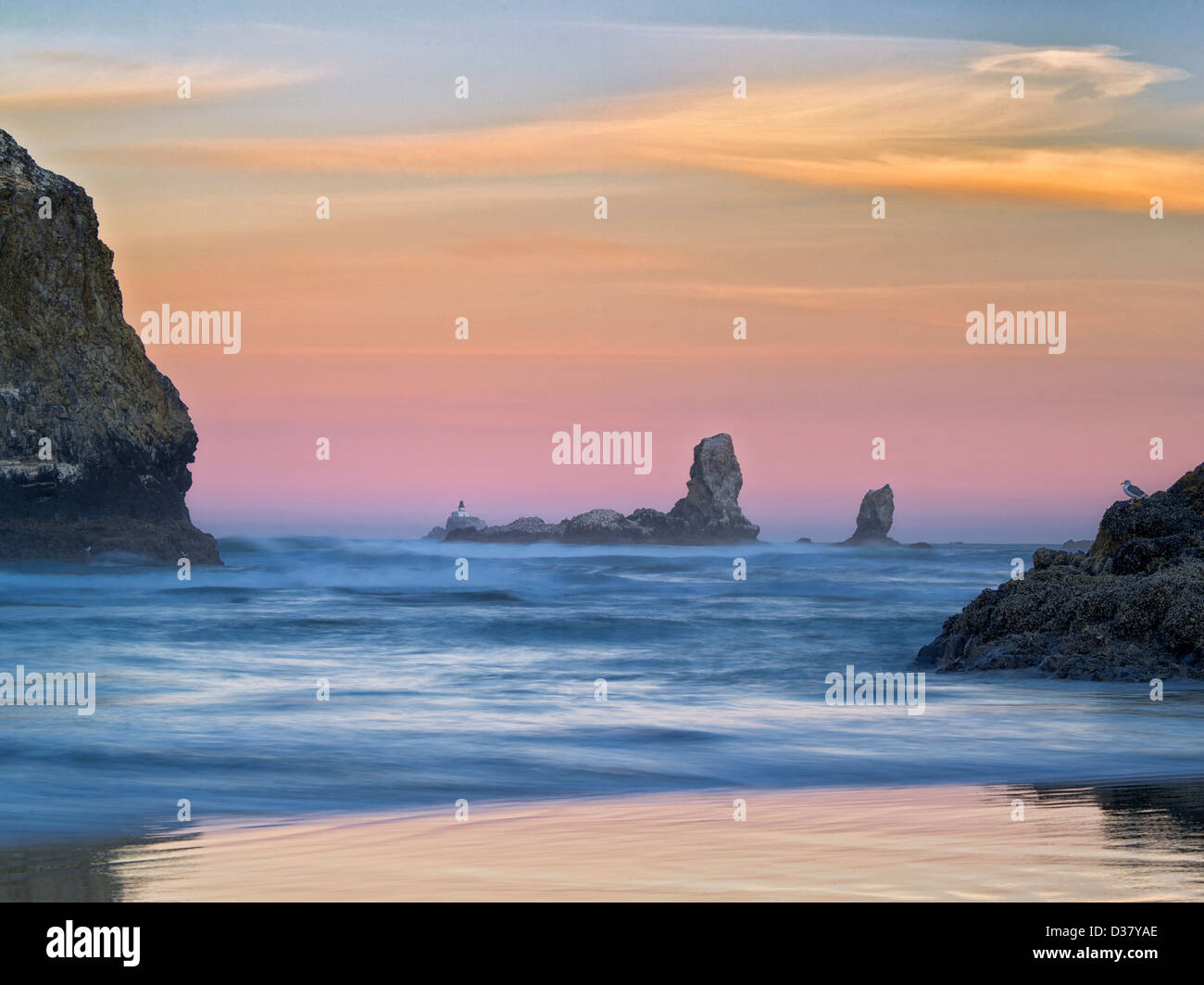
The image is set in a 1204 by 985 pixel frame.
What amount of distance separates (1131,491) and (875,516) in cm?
7897

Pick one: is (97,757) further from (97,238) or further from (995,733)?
(97,238)

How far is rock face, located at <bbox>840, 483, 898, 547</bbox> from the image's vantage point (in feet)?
319

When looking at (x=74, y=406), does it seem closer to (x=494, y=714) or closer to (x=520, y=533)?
(x=494, y=714)

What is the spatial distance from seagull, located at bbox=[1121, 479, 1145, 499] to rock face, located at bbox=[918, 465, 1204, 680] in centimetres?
43

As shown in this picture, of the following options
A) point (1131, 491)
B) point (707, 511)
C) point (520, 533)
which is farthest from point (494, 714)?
point (520, 533)

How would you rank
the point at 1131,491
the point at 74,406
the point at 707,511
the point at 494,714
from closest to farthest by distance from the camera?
the point at 494,714 → the point at 1131,491 → the point at 74,406 → the point at 707,511

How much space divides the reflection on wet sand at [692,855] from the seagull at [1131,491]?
1167cm

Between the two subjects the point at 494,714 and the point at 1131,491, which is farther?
the point at 1131,491

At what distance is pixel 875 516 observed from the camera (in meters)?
97.1

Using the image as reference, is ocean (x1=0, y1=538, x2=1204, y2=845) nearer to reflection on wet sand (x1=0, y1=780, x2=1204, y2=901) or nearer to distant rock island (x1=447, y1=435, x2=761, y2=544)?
reflection on wet sand (x1=0, y1=780, x2=1204, y2=901)

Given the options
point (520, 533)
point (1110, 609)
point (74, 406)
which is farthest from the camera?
point (520, 533)

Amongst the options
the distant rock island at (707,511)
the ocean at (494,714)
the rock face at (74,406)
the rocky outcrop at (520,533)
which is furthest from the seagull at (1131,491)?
the rocky outcrop at (520,533)
